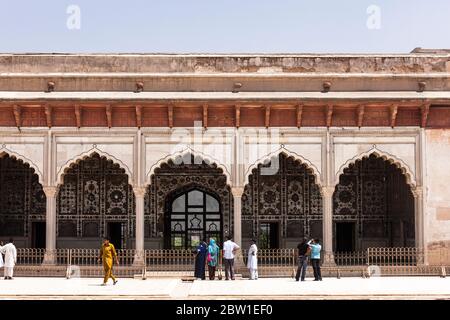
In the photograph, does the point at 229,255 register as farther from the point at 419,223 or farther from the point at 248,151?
the point at 419,223

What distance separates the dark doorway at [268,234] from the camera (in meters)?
22.8

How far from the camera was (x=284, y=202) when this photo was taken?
22.6 meters

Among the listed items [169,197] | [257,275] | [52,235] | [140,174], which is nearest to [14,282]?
[52,235]

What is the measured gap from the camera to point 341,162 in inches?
752

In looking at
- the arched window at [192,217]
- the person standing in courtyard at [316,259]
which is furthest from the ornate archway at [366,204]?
the person standing in courtyard at [316,259]

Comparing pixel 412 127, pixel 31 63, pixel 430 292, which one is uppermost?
pixel 31 63

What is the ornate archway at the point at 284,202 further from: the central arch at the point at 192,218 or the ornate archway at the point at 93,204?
the ornate archway at the point at 93,204

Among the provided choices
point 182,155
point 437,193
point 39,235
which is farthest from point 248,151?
point 39,235

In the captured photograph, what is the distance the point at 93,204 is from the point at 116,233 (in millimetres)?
1015

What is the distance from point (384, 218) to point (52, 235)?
9.08 m

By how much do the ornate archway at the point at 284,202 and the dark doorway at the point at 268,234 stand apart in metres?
0.14

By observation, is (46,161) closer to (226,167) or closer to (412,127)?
(226,167)

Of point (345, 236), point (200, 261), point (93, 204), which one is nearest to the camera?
point (200, 261)

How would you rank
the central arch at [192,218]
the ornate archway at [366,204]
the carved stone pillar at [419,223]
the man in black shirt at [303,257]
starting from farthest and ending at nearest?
the central arch at [192,218], the ornate archway at [366,204], the carved stone pillar at [419,223], the man in black shirt at [303,257]
